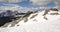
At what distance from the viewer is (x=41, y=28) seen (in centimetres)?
3127

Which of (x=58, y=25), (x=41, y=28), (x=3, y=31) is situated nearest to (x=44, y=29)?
(x=41, y=28)

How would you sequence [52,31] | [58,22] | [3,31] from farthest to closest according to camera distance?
[58,22] → [3,31] → [52,31]

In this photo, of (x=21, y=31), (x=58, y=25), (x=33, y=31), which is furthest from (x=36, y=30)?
(x=58, y=25)

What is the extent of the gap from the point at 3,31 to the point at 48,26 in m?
8.84

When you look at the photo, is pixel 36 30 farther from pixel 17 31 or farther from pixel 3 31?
pixel 3 31

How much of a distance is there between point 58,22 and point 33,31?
23.4 feet

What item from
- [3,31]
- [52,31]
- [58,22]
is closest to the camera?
[52,31]

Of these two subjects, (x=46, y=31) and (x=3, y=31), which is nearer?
(x=46, y=31)

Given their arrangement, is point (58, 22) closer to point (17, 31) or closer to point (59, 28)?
point (59, 28)

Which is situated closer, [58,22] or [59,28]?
[59,28]

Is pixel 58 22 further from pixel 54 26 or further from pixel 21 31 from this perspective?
pixel 21 31

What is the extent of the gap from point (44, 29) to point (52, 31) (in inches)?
87.0

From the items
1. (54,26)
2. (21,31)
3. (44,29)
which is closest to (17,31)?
(21,31)

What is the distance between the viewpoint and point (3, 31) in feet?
101
